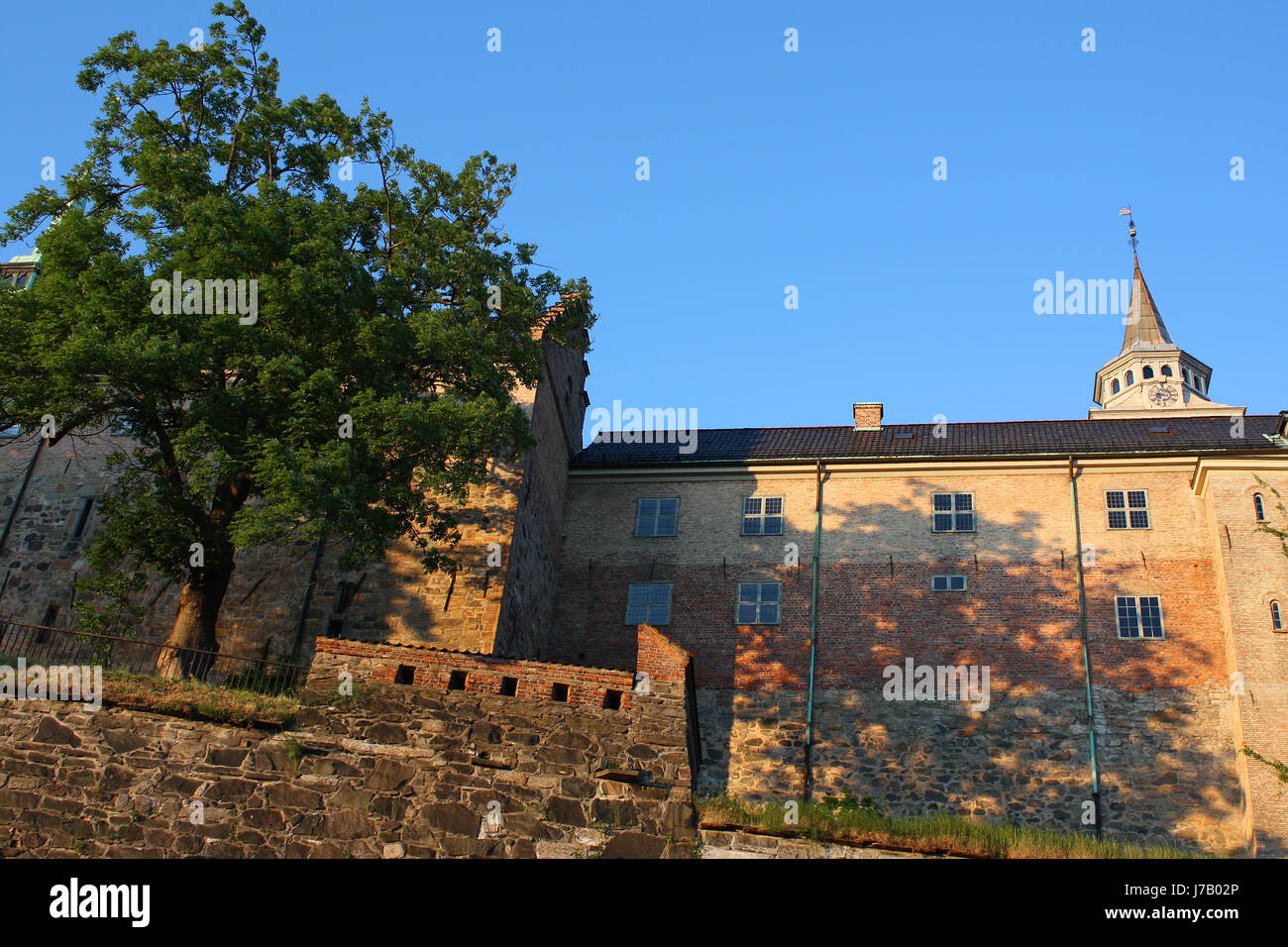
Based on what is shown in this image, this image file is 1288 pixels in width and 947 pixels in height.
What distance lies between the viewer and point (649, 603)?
27656mm

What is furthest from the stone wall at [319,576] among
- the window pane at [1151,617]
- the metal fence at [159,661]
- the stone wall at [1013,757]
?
the window pane at [1151,617]

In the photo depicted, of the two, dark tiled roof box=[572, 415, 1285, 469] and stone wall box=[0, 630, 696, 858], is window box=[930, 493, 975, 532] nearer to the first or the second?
dark tiled roof box=[572, 415, 1285, 469]

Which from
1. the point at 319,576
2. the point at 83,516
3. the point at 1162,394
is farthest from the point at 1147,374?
the point at 83,516

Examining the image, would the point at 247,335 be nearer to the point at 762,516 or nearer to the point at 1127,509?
the point at 762,516

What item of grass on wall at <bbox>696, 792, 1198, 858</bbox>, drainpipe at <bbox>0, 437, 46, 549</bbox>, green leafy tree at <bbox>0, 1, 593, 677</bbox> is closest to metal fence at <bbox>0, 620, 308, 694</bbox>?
green leafy tree at <bbox>0, 1, 593, 677</bbox>

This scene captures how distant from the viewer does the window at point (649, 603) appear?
2738 cm

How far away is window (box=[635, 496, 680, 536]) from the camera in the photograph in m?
28.8

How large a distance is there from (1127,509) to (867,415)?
7.34m

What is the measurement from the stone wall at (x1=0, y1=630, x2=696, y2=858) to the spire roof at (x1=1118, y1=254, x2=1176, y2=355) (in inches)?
1790

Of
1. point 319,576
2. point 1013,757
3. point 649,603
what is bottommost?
point 1013,757

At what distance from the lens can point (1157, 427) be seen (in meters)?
28.7

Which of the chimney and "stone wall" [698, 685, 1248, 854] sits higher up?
the chimney

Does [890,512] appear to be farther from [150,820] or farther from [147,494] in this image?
[150,820]
